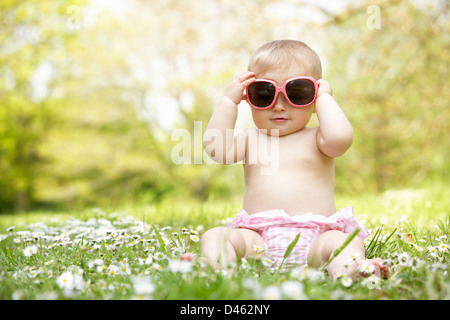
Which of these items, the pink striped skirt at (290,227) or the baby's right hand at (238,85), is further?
the baby's right hand at (238,85)

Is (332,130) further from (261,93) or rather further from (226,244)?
(226,244)

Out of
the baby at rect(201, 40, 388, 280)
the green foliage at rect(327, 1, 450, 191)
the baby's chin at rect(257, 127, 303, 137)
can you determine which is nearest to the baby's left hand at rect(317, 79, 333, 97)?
the baby at rect(201, 40, 388, 280)

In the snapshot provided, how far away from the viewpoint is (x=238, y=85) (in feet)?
7.57

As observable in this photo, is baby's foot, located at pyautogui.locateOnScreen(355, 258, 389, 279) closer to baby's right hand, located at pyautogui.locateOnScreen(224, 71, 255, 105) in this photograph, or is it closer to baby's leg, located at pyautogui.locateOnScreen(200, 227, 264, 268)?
baby's leg, located at pyautogui.locateOnScreen(200, 227, 264, 268)

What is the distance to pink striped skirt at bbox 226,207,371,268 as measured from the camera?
80.4 inches

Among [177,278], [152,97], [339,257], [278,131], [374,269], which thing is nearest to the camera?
[177,278]

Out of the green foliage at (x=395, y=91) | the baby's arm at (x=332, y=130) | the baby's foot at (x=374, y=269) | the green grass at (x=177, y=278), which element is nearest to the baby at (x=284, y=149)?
the baby's arm at (x=332, y=130)

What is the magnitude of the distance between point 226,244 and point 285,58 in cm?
103

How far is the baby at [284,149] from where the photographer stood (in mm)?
2121

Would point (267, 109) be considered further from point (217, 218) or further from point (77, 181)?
point (77, 181)

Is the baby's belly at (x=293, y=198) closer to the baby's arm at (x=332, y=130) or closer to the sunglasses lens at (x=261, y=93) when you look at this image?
the baby's arm at (x=332, y=130)

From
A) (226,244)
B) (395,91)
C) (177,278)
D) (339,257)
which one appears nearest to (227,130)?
(226,244)

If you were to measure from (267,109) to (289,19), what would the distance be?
5688 mm

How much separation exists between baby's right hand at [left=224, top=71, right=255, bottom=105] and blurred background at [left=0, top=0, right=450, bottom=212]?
5.70 metres
